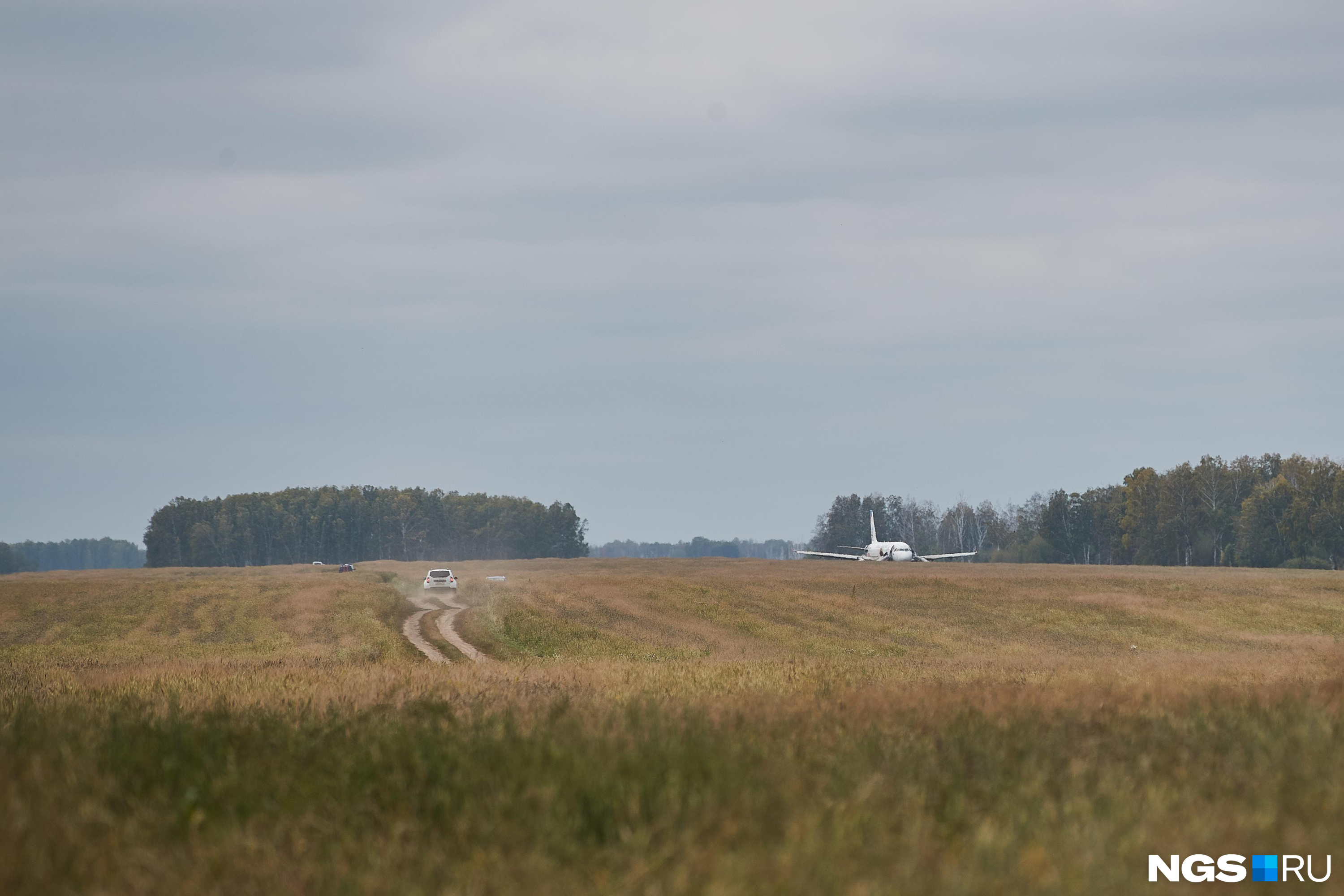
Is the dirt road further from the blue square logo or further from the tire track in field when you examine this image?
the blue square logo

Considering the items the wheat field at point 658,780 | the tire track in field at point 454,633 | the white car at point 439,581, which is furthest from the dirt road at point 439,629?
the wheat field at point 658,780

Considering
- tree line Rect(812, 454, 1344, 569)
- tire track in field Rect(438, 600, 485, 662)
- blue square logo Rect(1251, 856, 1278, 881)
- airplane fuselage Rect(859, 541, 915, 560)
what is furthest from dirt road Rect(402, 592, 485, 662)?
tree line Rect(812, 454, 1344, 569)

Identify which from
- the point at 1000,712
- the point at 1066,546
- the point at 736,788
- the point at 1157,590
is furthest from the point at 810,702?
the point at 1066,546

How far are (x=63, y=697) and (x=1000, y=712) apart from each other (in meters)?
12.8

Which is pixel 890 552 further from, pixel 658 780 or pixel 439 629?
pixel 658 780

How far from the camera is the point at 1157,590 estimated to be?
207 feet

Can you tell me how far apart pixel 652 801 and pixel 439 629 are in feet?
132

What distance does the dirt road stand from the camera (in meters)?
36.9

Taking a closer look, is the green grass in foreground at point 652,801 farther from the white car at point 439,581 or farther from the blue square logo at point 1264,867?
the white car at point 439,581

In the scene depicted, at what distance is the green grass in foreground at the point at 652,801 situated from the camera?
6273 millimetres

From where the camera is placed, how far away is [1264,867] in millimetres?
6762

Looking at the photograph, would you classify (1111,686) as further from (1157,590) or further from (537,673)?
(1157,590)

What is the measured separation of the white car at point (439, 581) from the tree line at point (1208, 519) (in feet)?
360

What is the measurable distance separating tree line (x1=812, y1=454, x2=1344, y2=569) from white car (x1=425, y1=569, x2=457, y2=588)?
110m
